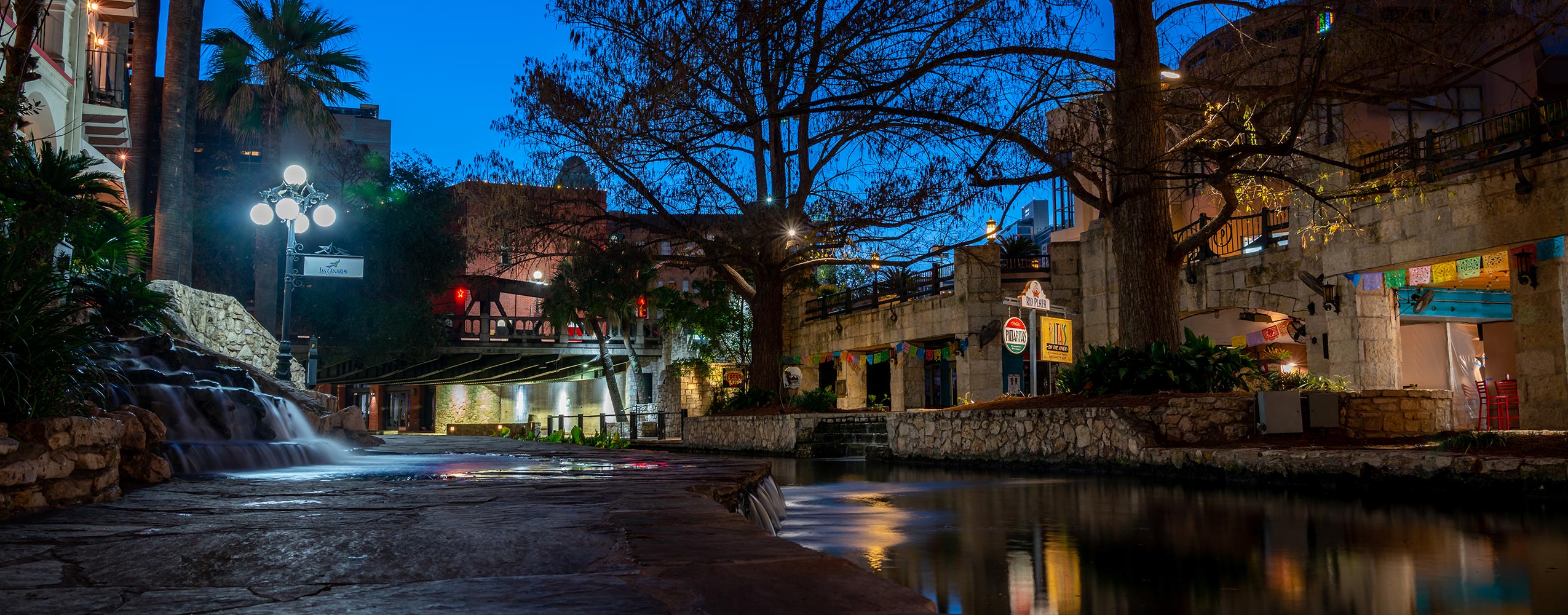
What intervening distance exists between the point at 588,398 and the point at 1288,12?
4751cm

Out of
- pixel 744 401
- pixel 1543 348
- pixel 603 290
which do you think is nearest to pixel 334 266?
pixel 603 290

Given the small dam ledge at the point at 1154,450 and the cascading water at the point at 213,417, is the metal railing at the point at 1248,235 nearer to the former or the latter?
the small dam ledge at the point at 1154,450

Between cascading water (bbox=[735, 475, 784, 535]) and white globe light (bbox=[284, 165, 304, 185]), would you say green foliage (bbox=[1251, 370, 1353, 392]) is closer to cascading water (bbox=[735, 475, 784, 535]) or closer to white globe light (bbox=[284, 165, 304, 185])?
cascading water (bbox=[735, 475, 784, 535])

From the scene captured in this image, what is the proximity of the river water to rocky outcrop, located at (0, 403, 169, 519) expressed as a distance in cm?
367

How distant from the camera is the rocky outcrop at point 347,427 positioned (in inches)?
525

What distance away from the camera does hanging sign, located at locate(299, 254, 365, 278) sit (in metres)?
17.2

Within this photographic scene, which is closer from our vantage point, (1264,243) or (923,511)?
(923,511)

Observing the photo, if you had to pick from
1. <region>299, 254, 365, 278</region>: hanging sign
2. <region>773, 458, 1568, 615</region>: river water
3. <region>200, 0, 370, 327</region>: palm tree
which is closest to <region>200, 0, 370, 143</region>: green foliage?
<region>200, 0, 370, 327</region>: palm tree

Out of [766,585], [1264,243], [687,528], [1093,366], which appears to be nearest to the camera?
[766,585]

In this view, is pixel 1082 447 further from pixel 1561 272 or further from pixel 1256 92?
pixel 1561 272

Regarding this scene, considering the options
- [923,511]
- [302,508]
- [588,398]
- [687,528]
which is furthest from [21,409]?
[588,398]

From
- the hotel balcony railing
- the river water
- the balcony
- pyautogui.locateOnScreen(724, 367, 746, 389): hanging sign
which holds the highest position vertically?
the balcony

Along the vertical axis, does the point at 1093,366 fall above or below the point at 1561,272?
below

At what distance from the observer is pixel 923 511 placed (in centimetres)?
770
